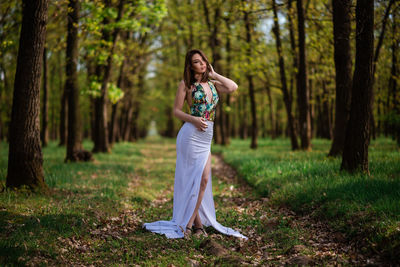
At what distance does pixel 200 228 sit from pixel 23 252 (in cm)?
253

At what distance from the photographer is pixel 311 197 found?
20.2ft

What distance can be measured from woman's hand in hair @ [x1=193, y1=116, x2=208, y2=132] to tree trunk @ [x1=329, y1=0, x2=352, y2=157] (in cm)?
663

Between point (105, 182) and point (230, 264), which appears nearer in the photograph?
point (230, 264)

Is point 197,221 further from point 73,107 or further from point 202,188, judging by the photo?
point 73,107

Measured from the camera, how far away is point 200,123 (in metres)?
4.88

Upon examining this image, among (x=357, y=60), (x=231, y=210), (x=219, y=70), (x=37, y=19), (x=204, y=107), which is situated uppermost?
(x=219, y=70)

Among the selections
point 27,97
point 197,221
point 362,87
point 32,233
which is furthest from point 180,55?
point 32,233

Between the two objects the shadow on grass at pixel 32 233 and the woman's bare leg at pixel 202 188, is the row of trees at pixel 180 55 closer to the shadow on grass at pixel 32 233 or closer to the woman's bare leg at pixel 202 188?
the woman's bare leg at pixel 202 188

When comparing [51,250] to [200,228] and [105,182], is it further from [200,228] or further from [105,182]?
[105,182]

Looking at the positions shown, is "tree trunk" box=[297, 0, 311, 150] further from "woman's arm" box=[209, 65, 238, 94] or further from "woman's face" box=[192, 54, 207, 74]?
"woman's face" box=[192, 54, 207, 74]

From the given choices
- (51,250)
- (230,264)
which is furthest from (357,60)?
(51,250)

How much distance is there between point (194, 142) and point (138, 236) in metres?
1.69

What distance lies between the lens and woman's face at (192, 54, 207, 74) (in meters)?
4.95

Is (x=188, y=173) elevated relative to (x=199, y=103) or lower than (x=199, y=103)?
lower
